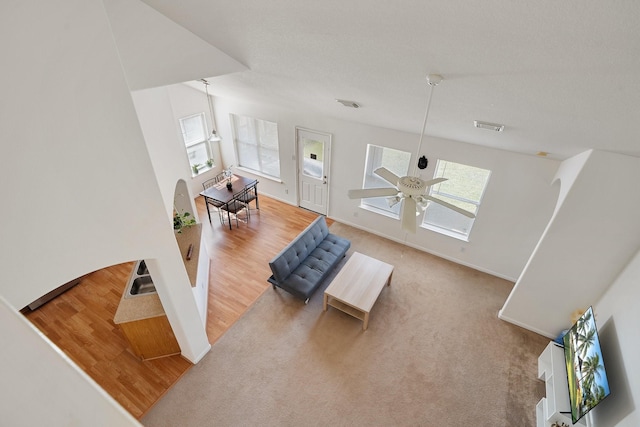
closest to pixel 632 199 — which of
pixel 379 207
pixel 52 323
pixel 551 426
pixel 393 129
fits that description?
pixel 551 426

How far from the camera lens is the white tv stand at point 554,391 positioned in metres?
3.47

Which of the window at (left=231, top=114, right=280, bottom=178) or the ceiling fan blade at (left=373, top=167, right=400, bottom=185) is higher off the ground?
the ceiling fan blade at (left=373, top=167, right=400, bottom=185)

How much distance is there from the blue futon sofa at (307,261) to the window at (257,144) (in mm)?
2625

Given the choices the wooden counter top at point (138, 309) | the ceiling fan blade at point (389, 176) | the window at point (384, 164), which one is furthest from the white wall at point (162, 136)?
the window at point (384, 164)

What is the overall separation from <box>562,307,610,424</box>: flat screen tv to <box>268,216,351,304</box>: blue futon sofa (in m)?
3.49

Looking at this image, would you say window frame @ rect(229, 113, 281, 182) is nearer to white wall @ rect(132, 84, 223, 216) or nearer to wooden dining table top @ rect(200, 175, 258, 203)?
wooden dining table top @ rect(200, 175, 258, 203)

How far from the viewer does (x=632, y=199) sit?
357 cm

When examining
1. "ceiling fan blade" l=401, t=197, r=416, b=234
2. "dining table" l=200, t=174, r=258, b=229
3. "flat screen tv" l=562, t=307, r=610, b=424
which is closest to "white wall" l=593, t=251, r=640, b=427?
"flat screen tv" l=562, t=307, r=610, b=424

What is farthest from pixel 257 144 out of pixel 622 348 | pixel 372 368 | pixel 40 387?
pixel 40 387

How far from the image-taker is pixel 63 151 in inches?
83.5

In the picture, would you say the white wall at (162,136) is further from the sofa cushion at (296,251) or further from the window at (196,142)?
the window at (196,142)

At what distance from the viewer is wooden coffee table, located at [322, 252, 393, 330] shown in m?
4.79

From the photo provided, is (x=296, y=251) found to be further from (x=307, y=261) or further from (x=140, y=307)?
(x=140, y=307)

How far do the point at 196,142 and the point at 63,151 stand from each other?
5995 mm
